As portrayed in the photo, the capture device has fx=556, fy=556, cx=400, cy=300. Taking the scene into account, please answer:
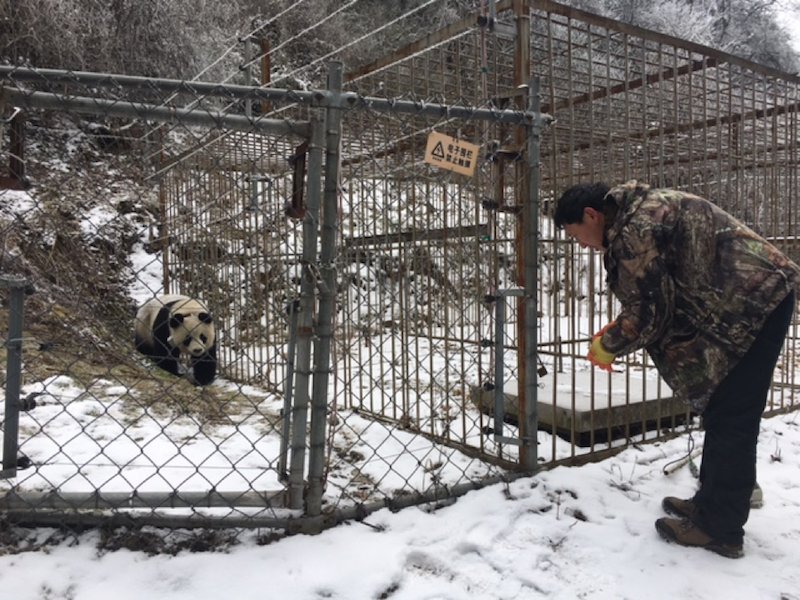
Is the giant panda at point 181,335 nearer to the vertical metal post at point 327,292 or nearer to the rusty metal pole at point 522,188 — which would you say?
the vertical metal post at point 327,292

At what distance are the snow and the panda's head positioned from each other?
3309mm

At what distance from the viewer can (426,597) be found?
1.90 meters

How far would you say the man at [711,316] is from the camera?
219cm

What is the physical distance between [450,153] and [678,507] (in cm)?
190

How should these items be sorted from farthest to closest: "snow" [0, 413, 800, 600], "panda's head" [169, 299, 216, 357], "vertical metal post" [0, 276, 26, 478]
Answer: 1. "panda's head" [169, 299, 216, 357]
2. "vertical metal post" [0, 276, 26, 478]
3. "snow" [0, 413, 800, 600]

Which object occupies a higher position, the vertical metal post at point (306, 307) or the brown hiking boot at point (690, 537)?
the vertical metal post at point (306, 307)

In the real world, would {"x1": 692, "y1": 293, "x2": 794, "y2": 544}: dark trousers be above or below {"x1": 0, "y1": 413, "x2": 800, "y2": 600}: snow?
above

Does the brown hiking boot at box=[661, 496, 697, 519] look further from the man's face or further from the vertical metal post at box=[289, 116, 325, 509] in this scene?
the vertical metal post at box=[289, 116, 325, 509]

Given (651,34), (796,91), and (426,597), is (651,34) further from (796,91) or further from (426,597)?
(426,597)

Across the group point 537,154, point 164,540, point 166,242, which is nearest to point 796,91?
point 537,154

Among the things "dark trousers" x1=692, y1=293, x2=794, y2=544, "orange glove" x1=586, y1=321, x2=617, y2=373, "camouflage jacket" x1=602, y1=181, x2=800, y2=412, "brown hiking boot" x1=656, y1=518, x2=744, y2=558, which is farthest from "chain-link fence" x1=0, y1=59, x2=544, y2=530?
"dark trousers" x1=692, y1=293, x2=794, y2=544

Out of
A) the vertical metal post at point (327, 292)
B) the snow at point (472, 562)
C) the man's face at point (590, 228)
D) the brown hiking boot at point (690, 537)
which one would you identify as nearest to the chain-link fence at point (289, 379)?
the vertical metal post at point (327, 292)

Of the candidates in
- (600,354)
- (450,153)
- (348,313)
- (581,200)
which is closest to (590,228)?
(581,200)

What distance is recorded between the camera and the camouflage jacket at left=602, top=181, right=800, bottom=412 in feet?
7.16
